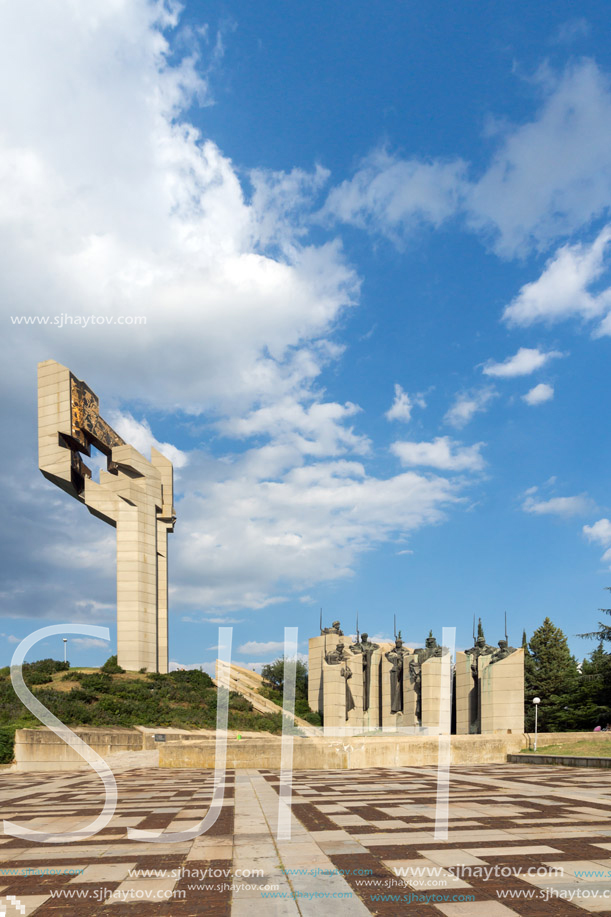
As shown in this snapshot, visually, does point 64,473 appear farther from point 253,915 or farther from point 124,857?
point 253,915

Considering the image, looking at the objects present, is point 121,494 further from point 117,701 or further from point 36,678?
point 117,701

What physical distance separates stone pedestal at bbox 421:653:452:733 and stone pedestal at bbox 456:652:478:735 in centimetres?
51

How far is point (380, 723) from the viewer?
114ft

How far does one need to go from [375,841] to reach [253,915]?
→ 3.00 metres

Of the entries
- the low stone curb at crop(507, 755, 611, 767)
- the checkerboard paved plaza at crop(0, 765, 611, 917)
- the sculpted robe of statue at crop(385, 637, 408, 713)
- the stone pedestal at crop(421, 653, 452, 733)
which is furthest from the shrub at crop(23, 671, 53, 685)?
the checkerboard paved plaza at crop(0, 765, 611, 917)

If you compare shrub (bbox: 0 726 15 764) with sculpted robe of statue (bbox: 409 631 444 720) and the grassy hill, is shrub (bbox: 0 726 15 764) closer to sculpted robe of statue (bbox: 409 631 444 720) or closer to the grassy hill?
the grassy hill

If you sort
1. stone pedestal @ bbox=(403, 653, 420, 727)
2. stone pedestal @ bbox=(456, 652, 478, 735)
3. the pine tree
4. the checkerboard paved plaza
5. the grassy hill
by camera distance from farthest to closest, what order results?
the pine tree, stone pedestal @ bbox=(403, 653, 420, 727), stone pedestal @ bbox=(456, 652, 478, 735), the grassy hill, the checkerboard paved plaza

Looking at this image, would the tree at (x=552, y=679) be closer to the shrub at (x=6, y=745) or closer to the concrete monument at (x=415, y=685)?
the concrete monument at (x=415, y=685)

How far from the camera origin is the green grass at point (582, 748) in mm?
21425

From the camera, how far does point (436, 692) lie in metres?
30.4

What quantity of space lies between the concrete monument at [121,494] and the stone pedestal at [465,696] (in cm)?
1966

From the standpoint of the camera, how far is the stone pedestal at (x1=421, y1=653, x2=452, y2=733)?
30.1m

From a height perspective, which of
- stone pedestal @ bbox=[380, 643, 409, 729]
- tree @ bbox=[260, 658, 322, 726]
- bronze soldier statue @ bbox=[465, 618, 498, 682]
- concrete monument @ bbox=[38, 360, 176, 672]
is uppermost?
concrete monument @ bbox=[38, 360, 176, 672]

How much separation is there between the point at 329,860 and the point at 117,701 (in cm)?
2808
